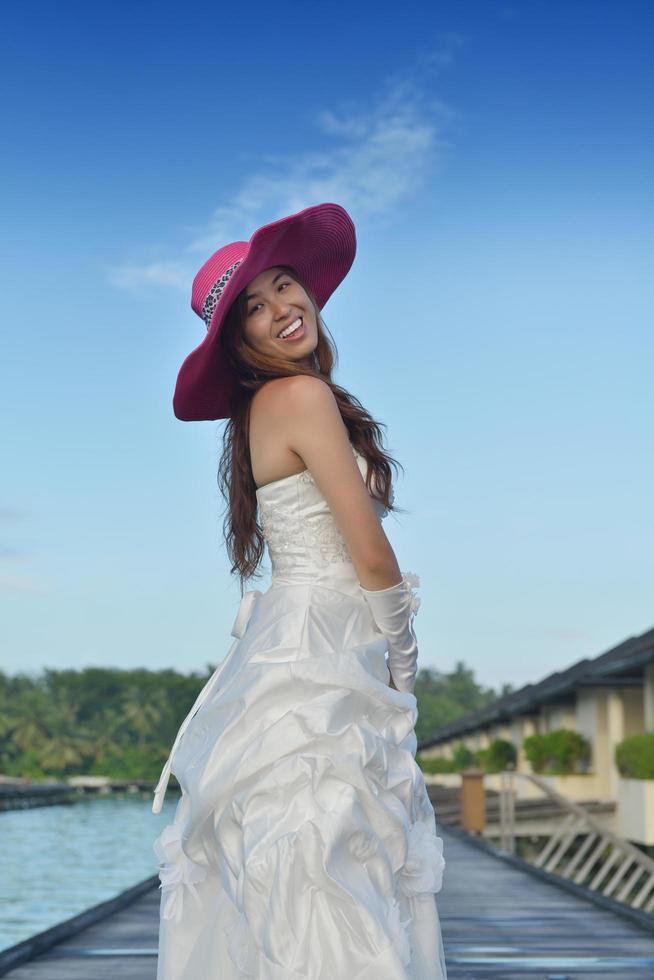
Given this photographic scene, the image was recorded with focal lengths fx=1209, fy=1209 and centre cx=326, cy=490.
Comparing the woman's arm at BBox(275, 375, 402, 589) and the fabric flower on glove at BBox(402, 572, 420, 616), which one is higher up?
the woman's arm at BBox(275, 375, 402, 589)

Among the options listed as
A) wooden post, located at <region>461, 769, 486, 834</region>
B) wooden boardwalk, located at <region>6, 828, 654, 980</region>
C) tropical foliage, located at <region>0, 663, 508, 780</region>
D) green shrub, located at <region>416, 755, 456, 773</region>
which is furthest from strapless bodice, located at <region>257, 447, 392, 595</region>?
tropical foliage, located at <region>0, 663, 508, 780</region>

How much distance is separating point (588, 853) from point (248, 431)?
22955mm

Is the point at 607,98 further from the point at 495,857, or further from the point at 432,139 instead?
the point at 495,857

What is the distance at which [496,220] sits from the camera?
59.5ft

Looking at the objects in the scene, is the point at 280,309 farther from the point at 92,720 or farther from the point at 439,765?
the point at 92,720

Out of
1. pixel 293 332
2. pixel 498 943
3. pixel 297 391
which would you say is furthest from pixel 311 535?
pixel 498 943

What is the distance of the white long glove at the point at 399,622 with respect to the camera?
275 cm

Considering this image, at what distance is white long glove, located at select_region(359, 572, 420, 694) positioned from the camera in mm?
2746

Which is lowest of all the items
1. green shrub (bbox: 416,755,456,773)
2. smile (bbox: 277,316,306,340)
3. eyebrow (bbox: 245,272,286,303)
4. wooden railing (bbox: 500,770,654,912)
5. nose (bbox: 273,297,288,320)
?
wooden railing (bbox: 500,770,654,912)

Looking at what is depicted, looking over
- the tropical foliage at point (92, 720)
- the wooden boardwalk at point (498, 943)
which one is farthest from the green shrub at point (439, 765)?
the tropical foliage at point (92, 720)

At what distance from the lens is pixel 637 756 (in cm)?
1811

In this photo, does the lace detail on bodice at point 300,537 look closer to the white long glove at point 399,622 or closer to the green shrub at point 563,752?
the white long glove at point 399,622

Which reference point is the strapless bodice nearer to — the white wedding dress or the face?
the white wedding dress

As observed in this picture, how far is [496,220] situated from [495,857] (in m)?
9.33
